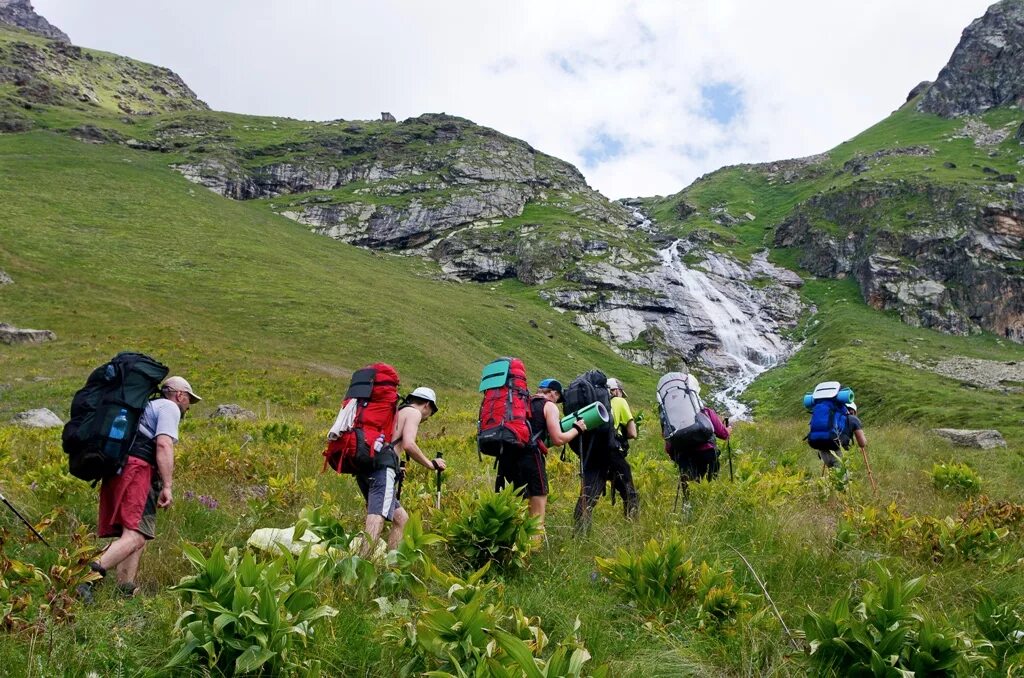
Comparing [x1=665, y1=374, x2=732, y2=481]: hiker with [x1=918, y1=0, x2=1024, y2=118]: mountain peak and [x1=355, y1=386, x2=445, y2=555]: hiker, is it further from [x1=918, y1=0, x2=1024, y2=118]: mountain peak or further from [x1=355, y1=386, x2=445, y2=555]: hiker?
[x1=918, y1=0, x2=1024, y2=118]: mountain peak

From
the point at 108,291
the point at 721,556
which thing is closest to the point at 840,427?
the point at 721,556

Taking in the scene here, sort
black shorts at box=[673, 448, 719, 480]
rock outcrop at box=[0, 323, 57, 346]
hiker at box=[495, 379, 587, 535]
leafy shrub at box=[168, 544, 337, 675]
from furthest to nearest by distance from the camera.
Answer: rock outcrop at box=[0, 323, 57, 346]
black shorts at box=[673, 448, 719, 480]
hiker at box=[495, 379, 587, 535]
leafy shrub at box=[168, 544, 337, 675]

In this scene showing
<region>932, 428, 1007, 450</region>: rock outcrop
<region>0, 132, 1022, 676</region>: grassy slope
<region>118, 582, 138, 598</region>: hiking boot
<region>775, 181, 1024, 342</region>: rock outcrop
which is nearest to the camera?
<region>0, 132, 1022, 676</region>: grassy slope

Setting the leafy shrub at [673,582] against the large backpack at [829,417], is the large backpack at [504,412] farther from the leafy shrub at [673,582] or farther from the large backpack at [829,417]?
the large backpack at [829,417]

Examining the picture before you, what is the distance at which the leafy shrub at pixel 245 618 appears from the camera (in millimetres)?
2840

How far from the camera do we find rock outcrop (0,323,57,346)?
91.9ft

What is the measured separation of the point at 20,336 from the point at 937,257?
104 m

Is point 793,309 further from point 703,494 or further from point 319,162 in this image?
point 319,162

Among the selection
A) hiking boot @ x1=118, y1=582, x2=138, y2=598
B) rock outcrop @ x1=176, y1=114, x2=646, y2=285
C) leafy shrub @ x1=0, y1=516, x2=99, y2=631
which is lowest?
hiking boot @ x1=118, y1=582, x2=138, y2=598

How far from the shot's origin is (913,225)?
88.6 meters

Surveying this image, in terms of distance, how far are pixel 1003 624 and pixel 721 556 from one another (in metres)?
2.18

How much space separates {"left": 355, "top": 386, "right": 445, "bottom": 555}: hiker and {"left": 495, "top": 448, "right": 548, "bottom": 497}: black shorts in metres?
0.80

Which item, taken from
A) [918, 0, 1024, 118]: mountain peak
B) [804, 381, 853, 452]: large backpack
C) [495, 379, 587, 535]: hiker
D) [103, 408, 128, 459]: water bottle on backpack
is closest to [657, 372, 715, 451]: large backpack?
[495, 379, 587, 535]: hiker

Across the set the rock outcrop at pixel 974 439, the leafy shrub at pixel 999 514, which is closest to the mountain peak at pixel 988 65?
the rock outcrop at pixel 974 439
